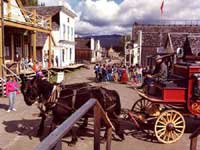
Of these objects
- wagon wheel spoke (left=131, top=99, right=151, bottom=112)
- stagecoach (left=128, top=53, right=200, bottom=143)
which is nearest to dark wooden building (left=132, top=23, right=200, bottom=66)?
wagon wheel spoke (left=131, top=99, right=151, bottom=112)

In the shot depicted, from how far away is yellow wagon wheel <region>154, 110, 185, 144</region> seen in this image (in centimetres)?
897

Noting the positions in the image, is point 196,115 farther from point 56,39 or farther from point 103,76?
point 56,39

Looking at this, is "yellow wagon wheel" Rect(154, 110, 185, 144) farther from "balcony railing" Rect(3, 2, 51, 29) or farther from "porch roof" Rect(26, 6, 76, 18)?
"porch roof" Rect(26, 6, 76, 18)

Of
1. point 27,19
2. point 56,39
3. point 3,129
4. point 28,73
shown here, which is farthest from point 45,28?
point 3,129

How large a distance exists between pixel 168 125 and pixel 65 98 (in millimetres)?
2766

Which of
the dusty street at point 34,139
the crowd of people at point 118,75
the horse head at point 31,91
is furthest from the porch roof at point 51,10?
Answer: the horse head at point 31,91

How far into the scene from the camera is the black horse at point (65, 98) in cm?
872

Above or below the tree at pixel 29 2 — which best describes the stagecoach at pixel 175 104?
below

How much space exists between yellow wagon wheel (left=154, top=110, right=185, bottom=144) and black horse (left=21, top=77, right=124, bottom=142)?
1.01m

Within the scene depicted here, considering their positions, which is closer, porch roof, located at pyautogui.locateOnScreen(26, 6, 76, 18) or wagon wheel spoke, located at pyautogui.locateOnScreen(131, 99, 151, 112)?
wagon wheel spoke, located at pyautogui.locateOnScreen(131, 99, 151, 112)

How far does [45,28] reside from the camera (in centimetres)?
2683

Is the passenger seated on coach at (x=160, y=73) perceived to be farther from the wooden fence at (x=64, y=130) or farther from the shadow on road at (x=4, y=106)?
the wooden fence at (x=64, y=130)

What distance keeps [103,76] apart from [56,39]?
12.7m

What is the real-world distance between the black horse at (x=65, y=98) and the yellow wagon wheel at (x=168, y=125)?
1010mm
